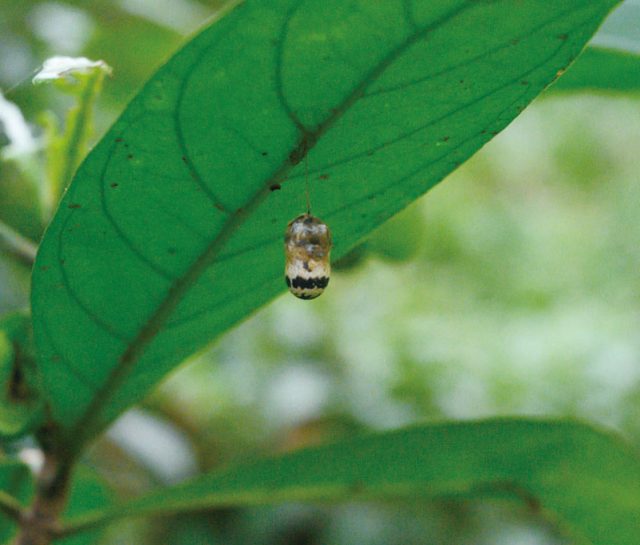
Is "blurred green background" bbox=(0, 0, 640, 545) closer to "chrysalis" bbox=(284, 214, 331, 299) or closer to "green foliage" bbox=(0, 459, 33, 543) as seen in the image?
"green foliage" bbox=(0, 459, 33, 543)

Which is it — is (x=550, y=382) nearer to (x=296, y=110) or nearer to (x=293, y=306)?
(x=293, y=306)

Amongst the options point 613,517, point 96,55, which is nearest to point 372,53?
point 613,517

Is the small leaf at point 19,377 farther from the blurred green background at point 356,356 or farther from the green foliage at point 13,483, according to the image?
the blurred green background at point 356,356

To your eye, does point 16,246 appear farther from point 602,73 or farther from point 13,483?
point 602,73

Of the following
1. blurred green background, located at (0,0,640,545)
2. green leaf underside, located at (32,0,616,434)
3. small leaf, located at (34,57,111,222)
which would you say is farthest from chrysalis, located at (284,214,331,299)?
blurred green background, located at (0,0,640,545)

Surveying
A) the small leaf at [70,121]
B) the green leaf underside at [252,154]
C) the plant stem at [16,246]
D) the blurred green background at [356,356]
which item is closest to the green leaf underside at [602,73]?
the blurred green background at [356,356]

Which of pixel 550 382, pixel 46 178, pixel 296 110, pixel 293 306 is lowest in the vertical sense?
pixel 296 110
